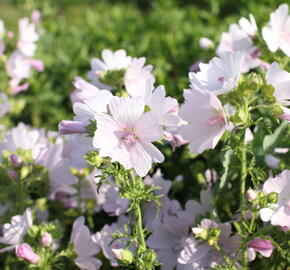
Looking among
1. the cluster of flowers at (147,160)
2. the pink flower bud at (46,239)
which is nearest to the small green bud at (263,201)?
the cluster of flowers at (147,160)

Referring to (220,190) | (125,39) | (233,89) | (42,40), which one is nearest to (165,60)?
(125,39)

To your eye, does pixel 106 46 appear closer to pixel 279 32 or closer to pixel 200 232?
pixel 279 32

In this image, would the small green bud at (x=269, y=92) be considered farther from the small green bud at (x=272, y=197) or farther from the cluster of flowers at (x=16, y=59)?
the cluster of flowers at (x=16, y=59)

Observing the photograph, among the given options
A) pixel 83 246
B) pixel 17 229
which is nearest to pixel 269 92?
pixel 83 246

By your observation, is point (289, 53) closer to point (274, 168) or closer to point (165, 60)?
point (274, 168)

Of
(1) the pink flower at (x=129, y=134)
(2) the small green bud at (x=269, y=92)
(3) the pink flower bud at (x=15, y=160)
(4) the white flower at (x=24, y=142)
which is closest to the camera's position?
(1) the pink flower at (x=129, y=134)
